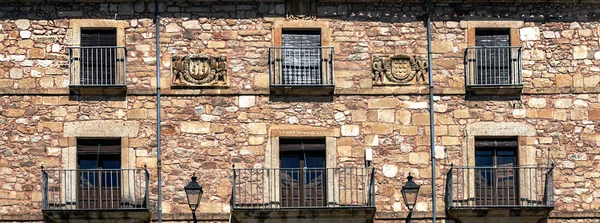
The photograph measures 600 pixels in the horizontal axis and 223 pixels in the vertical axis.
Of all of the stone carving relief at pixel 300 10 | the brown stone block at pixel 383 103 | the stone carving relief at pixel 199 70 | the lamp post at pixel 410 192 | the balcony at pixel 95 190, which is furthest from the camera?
the stone carving relief at pixel 300 10

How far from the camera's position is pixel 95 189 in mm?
25438

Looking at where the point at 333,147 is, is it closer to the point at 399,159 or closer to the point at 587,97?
the point at 399,159

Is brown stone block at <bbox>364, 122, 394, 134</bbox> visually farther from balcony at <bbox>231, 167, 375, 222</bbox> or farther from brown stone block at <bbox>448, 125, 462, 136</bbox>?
brown stone block at <bbox>448, 125, 462, 136</bbox>

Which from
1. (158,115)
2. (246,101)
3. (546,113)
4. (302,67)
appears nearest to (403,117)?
(302,67)

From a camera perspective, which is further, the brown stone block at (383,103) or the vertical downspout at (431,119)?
the brown stone block at (383,103)

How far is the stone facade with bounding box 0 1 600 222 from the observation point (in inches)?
1006

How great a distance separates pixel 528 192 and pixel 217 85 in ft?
19.0

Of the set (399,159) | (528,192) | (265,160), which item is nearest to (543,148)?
(528,192)

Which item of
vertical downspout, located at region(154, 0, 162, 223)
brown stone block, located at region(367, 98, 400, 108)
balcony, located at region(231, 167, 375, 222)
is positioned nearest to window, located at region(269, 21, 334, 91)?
brown stone block, located at region(367, 98, 400, 108)

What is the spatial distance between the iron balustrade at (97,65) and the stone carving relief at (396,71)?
449 centimetres

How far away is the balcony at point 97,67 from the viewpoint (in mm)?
25672

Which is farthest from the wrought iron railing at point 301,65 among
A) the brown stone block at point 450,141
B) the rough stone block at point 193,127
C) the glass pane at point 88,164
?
the glass pane at point 88,164

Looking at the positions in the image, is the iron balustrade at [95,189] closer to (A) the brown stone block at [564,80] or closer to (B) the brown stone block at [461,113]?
(B) the brown stone block at [461,113]

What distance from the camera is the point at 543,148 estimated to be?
1019 inches
